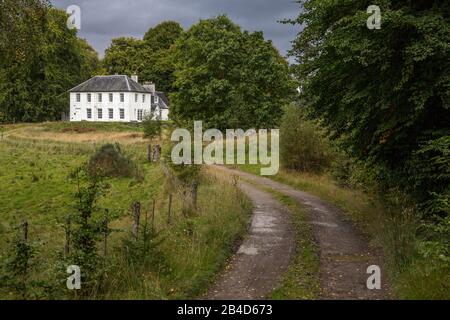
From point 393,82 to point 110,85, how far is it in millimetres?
59385

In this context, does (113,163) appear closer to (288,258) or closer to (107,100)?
(288,258)

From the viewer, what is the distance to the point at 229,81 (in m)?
47.8

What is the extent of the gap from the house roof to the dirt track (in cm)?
5152

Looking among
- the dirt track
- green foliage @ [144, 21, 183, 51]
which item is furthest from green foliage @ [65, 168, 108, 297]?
green foliage @ [144, 21, 183, 51]

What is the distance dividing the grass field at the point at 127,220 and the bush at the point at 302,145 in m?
8.17

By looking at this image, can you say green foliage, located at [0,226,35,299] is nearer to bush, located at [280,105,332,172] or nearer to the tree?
bush, located at [280,105,332,172]

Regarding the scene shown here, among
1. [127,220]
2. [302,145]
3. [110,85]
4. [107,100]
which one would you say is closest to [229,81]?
[302,145]

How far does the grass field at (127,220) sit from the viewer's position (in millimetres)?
9234

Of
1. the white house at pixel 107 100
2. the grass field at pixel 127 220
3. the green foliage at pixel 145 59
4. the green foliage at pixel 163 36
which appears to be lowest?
A: the grass field at pixel 127 220

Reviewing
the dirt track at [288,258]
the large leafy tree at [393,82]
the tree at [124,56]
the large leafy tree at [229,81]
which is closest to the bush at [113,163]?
the dirt track at [288,258]

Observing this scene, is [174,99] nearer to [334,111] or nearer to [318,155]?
[318,155]

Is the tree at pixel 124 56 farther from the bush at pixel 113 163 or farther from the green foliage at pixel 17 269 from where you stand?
the green foliage at pixel 17 269

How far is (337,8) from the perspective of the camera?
13781mm

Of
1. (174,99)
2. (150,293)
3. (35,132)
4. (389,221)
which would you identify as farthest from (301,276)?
(35,132)
